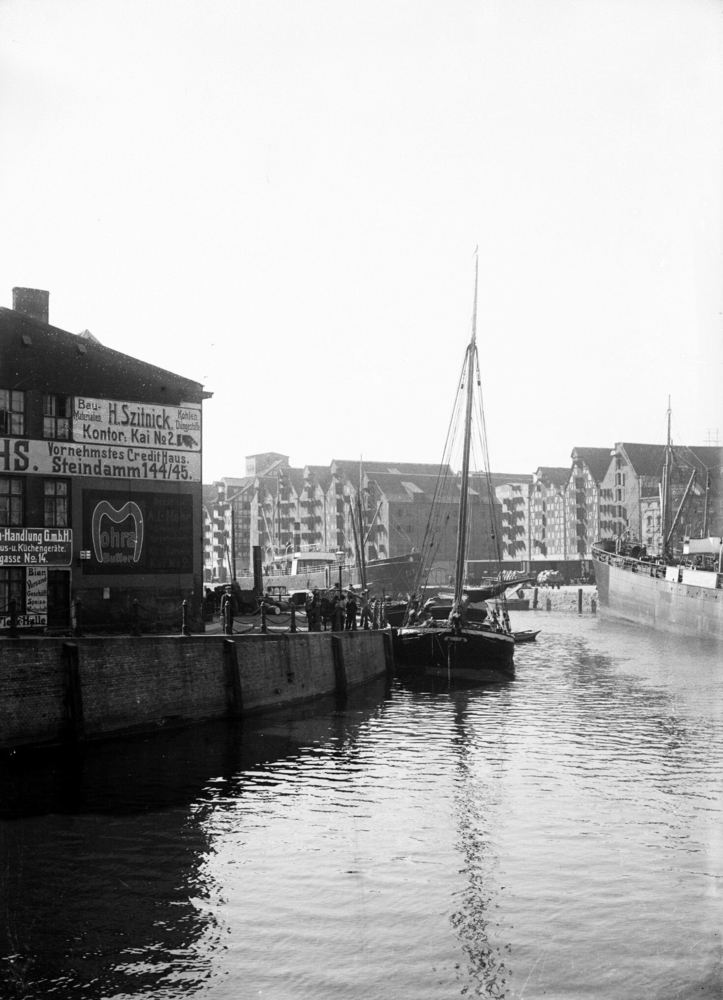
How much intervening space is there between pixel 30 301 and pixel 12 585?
40.4ft

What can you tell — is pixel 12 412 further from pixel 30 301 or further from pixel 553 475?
pixel 553 475

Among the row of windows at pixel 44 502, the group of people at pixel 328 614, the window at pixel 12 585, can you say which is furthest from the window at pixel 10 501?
the group of people at pixel 328 614

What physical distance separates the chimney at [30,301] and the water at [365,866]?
66.4ft

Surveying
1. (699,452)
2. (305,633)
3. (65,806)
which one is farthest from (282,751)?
(699,452)

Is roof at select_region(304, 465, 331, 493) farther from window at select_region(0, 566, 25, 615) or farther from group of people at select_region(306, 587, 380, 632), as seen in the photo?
window at select_region(0, 566, 25, 615)

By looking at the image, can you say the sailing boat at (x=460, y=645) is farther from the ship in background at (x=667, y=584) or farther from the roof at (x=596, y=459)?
the roof at (x=596, y=459)

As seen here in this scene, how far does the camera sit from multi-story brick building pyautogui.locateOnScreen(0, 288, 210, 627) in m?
35.0

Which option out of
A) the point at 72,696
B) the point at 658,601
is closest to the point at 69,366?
the point at 72,696

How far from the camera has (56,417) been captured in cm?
3631

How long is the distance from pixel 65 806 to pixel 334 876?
6.11m

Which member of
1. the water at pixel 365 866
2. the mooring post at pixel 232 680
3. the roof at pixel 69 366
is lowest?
the water at pixel 365 866

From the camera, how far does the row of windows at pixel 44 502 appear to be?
34.8 metres

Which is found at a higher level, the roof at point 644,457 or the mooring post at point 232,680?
the roof at point 644,457

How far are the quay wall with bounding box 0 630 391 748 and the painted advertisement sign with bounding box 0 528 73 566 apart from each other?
8752 millimetres
